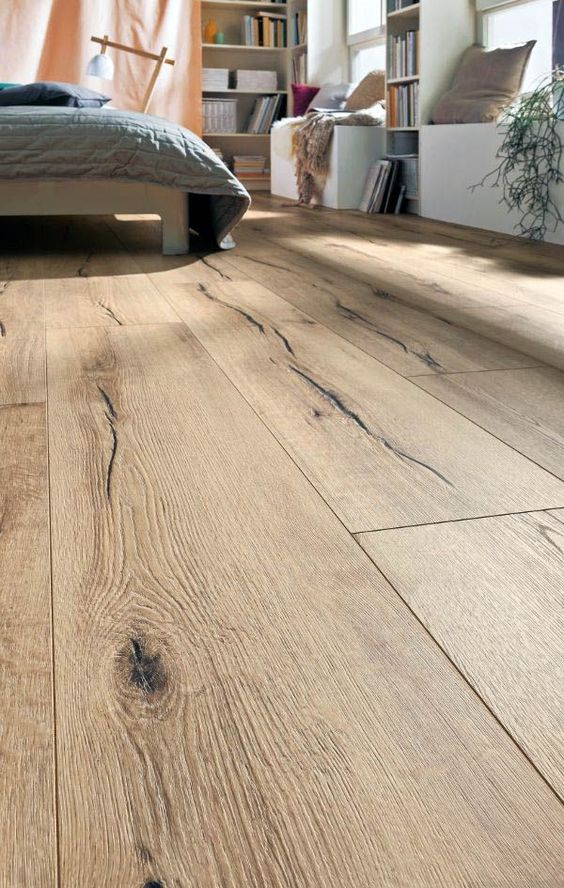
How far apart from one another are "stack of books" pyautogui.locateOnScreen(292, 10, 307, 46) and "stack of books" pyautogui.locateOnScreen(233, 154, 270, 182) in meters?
0.87

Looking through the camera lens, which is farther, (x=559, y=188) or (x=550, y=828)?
(x=559, y=188)

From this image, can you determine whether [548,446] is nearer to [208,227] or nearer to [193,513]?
[193,513]

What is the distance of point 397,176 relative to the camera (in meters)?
5.30

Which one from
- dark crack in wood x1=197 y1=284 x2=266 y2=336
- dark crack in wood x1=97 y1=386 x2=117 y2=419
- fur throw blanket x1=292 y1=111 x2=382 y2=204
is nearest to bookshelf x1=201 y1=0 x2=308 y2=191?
fur throw blanket x1=292 y1=111 x2=382 y2=204

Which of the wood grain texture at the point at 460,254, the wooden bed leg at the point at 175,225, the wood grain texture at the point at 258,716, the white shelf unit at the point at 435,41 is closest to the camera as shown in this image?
the wood grain texture at the point at 258,716

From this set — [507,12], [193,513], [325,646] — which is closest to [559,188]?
[507,12]

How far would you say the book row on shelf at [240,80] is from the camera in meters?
6.98

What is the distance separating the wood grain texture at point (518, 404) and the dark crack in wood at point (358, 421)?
0.15 metres

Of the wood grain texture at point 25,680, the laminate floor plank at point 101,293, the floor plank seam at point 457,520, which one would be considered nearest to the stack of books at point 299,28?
the laminate floor plank at point 101,293

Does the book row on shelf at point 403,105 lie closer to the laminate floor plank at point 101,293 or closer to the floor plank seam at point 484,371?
the laminate floor plank at point 101,293

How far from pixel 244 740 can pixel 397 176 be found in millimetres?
4953

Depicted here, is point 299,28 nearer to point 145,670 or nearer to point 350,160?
point 350,160

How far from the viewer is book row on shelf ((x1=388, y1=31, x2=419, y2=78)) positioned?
16.4 ft

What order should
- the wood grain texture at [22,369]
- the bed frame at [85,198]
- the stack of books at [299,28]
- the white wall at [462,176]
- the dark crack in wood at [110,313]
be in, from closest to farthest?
the wood grain texture at [22,369] → the dark crack in wood at [110,313] → the bed frame at [85,198] → the white wall at [462,176] → the stack of books at [299,28]
